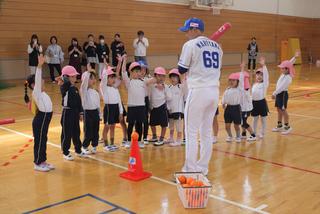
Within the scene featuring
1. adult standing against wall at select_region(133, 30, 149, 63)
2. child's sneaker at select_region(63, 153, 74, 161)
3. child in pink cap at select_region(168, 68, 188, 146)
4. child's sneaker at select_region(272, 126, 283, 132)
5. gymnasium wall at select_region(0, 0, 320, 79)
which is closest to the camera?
child's sneaker at select_region(63, 153, 74, 161)

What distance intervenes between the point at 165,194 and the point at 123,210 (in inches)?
24.5

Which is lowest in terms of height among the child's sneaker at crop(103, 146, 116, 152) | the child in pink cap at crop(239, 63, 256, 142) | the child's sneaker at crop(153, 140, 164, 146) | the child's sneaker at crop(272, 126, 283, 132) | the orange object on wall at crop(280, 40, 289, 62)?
the child's sneaker at crop(103, 146, 116, 152)

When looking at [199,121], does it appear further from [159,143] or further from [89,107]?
[159,143]

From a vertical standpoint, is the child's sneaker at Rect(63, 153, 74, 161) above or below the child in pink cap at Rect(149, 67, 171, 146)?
below

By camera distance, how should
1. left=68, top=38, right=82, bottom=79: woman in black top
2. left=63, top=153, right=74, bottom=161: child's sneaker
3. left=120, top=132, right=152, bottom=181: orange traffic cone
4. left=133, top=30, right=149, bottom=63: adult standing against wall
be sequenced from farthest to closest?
left=133, top=30, right=149, bottom=63: adult standing against wall
left=68, top=38, right=82, bottom=79: woman in black top
left=63, top=153, right=74, bottom=161: child's sneaker
left=120, top=132, right=152, bottom=181: orange traffic cone

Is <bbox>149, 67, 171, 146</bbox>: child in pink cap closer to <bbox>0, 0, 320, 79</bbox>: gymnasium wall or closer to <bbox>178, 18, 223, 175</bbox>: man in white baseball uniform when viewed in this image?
<bbox>178, 18, 223, 175</bbox>: man in white baseball uniform

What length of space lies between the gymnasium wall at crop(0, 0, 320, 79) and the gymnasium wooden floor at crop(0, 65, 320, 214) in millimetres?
7719

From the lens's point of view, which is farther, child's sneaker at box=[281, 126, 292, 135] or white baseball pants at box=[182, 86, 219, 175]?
child's sneaker at box=[281, 126, 292, 135]

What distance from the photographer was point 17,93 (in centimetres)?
1216

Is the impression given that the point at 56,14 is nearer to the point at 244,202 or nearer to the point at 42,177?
the point at 42,177

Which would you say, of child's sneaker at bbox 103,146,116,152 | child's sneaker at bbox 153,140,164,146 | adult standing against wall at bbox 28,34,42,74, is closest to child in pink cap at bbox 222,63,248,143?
child's sneaker at bbox 153,140,164,146

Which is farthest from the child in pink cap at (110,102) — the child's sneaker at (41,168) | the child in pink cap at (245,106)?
the child in pink cap at (245,106)

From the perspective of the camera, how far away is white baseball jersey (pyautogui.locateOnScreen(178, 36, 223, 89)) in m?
4.32

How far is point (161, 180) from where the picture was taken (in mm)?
4828
